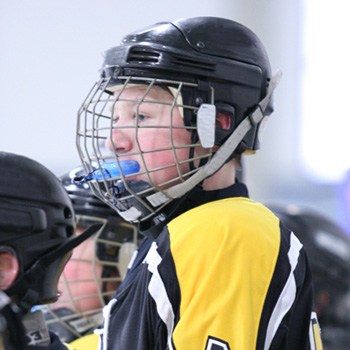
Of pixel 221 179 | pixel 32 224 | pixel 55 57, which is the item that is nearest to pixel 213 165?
pixel 221 179

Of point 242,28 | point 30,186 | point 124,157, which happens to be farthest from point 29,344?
point 242,28

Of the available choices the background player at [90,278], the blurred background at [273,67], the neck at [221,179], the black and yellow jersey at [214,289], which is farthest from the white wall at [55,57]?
the black and yellow jersey at [214,289]

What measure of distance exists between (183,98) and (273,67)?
4.20 metres

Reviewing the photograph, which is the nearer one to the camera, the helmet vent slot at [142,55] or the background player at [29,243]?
the background player at [29,243]

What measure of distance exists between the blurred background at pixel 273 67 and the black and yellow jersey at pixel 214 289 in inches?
123

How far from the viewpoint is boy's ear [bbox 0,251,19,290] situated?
1553mm

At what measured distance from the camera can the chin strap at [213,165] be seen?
1.74m

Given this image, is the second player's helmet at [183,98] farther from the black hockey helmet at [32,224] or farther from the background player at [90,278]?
the background player at [90,278]

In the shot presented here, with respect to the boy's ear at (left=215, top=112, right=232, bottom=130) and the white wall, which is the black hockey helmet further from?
the white wall

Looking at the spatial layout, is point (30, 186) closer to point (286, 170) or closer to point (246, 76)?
point (246, 76)

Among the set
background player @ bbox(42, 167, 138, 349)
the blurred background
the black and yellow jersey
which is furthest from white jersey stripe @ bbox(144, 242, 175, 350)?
the blurred background

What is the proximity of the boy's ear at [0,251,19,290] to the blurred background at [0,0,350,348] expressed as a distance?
131 inches

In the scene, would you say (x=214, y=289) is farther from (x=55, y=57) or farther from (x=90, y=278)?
(x=55, y=57)

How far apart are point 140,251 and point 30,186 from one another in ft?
1.08
